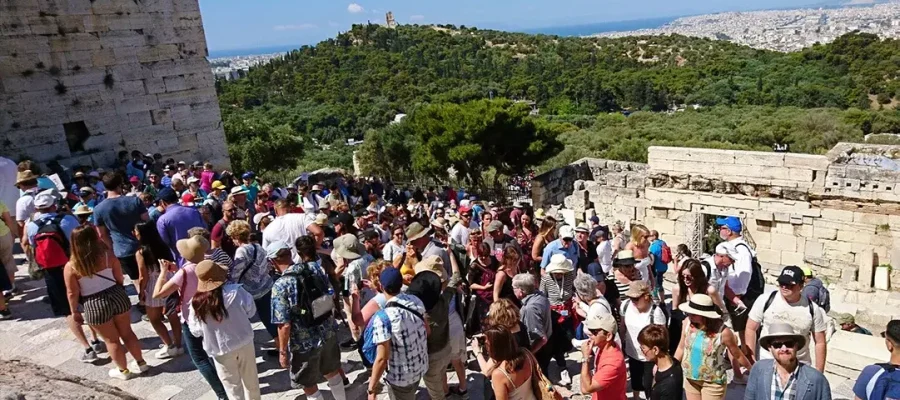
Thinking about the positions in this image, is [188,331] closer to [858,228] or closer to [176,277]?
[176,277]

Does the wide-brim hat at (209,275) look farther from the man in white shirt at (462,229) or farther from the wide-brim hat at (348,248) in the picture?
the man in white shirt at (462,229)

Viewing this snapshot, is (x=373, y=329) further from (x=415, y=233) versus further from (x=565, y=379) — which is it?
(x=565, y=379)

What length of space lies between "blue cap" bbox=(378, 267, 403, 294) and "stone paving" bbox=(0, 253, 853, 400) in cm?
161

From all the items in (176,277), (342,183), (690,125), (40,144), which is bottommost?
(690,125)

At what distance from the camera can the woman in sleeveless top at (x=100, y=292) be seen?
489cm

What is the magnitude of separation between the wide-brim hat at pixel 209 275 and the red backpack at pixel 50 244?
2650mm

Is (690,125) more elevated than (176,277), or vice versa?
(176,277)

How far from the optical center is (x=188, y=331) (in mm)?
4719

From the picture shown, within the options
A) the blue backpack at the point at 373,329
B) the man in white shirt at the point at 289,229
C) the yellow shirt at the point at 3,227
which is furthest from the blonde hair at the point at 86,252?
the blue backpack at the point at 373,329

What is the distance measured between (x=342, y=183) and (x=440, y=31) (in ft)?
313

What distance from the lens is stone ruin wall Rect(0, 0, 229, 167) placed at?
11141mm

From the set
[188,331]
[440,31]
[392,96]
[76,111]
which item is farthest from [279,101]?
[188,331]

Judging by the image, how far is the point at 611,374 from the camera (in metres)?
3.98

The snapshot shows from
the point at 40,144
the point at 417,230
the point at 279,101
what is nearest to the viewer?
the point at 417,230
